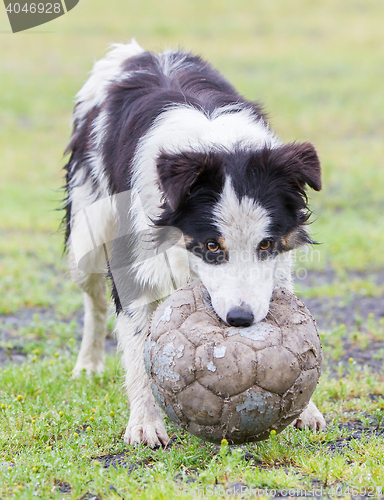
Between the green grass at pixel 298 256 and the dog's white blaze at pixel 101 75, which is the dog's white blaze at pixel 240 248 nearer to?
the green grass at pixel 298 256

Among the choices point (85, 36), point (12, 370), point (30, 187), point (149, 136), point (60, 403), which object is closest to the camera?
point (149, 136)

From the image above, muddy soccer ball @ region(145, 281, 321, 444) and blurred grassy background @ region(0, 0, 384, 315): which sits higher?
muddy soccer ball @ region(145, 281, 321, 444)

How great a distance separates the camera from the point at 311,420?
13.0 feet

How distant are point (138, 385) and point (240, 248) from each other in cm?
133

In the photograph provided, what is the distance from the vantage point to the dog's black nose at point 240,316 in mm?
3232

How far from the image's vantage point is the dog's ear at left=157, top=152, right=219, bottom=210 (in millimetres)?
3402

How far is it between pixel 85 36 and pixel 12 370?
76.6ft

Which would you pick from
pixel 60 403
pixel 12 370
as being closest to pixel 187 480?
pixel 60 403

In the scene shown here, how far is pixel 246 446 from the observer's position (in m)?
3.54

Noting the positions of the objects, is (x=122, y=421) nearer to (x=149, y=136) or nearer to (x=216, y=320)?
(x=216, y=320)

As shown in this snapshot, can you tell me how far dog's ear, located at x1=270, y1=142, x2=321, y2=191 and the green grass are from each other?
1327 mm

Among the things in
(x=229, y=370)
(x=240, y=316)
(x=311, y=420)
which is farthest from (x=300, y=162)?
(x=311, y=420)

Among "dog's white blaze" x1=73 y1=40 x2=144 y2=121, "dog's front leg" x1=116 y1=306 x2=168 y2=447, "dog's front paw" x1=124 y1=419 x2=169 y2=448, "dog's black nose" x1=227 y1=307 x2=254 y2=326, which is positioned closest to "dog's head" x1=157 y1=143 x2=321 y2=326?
"dog's black nose" x1=227 y1=307 x2=254 y2=326

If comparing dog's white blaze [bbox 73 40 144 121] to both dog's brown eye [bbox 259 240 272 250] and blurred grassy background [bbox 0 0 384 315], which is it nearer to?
blurred grassy background [bbox 0 0 384 315]
